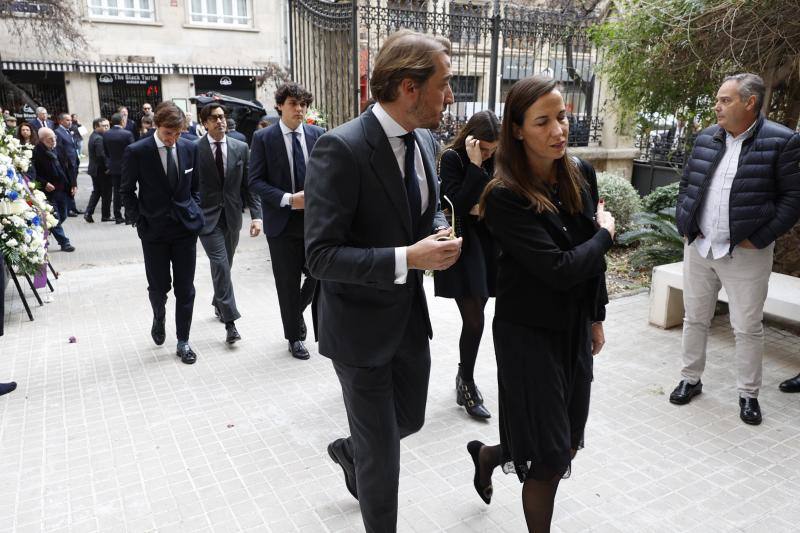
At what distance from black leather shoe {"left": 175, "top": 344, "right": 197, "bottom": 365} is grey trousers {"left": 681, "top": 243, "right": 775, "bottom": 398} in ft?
12.1

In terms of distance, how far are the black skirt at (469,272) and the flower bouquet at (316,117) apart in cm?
573

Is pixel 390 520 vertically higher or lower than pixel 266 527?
higher

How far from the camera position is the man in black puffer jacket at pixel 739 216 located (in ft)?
12.6

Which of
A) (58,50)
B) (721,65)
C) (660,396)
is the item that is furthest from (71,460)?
(58,50)

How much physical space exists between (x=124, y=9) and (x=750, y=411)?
2483 cm

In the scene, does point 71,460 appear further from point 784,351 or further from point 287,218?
point 784,351

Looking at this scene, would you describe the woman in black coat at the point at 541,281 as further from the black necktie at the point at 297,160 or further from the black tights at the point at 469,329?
the black necktie at the point at 297,160

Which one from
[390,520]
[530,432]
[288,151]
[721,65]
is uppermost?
[721,65]

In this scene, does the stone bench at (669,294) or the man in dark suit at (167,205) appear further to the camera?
the stone bench at (669,294)

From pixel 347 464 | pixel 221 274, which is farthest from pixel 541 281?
pixel 221 274

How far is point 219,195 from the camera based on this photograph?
5516 mm

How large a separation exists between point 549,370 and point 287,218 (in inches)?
115

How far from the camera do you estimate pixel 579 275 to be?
231 cm

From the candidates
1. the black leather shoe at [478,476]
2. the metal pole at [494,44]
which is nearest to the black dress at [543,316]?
the black leather shoe at [478,476]
